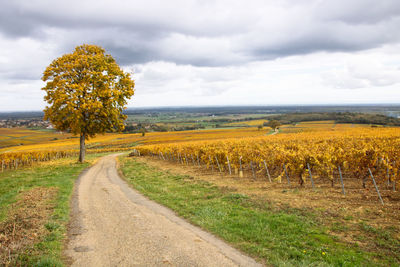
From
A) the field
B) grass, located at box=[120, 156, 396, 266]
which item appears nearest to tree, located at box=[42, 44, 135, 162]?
the field

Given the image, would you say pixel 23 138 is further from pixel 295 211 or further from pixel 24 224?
pixel 295 211

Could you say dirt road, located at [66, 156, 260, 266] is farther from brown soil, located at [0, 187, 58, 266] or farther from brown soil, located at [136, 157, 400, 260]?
brown soil, located at [136, 157, 400, 260]

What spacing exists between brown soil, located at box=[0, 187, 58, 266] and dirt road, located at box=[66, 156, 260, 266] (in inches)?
41.4

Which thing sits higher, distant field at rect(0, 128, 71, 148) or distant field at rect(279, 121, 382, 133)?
distant field at rect(279, 121, 382, 133)

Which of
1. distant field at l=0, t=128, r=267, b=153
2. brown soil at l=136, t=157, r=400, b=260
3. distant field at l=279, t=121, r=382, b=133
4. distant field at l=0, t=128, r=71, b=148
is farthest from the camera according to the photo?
distant field at l=0, t=128, r=71, b=148

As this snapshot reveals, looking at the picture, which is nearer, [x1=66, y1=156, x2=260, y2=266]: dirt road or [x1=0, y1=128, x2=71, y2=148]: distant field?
[x1=66, y1=156, x2=260, y2=266]: dirt road

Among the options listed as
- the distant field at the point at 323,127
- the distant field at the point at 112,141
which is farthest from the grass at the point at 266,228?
the distant field at the point at 323,127

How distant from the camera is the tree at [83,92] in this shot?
2581cm

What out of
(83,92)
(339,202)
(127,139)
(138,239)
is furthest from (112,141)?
(339,202)

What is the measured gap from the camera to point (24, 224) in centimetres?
898

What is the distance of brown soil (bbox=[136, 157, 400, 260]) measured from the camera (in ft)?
27.3

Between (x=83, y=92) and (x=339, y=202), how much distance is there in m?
25.2

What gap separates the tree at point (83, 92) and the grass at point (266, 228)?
51.1ft

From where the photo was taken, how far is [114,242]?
7.84 meters
